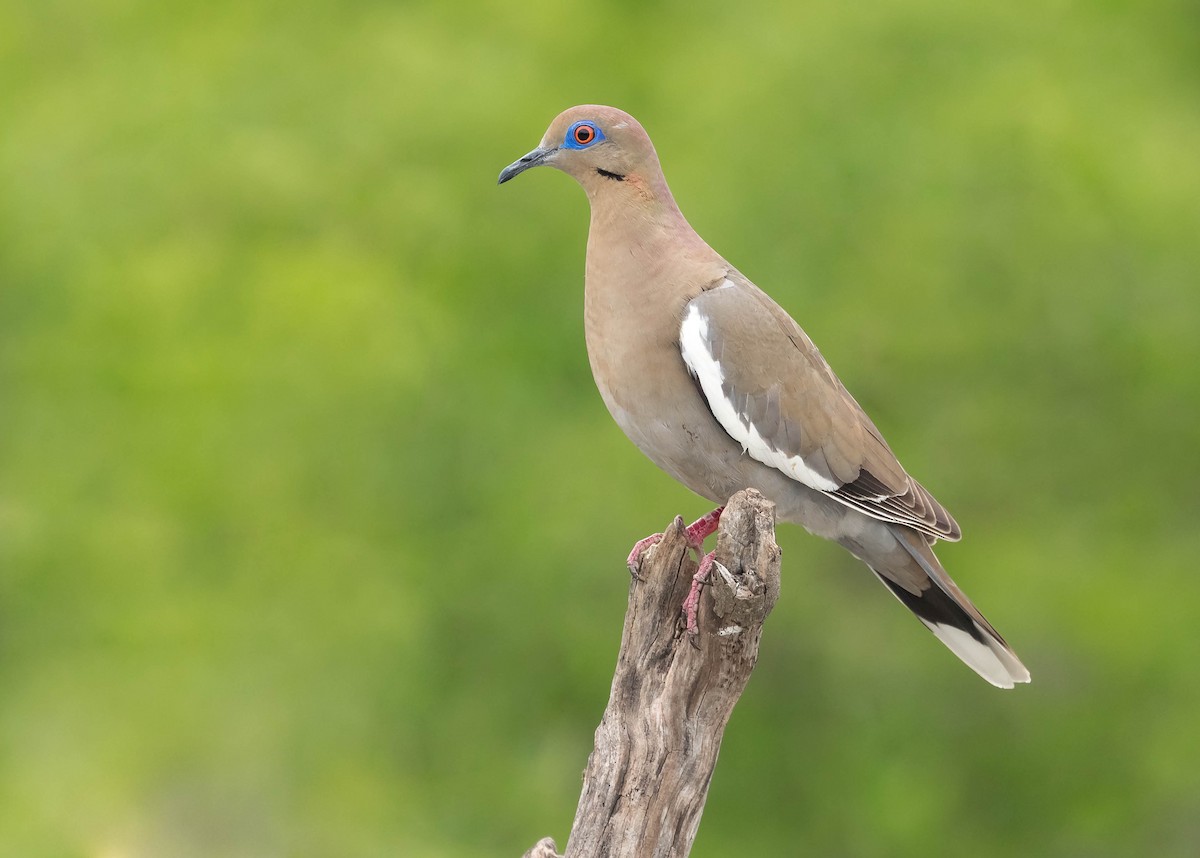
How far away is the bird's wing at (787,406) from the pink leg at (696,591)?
0.63 m

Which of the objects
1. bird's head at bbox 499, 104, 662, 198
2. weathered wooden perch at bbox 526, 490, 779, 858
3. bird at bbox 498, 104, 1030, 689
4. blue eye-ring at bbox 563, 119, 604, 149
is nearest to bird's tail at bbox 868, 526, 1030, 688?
bird at bbox 498, 104, 1030, 689

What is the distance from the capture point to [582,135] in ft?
15.1

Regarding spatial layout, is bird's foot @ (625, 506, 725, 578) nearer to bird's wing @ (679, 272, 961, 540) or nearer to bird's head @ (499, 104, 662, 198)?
bird's wing @ (679, 272, 961, 540)

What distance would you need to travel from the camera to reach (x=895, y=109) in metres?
7.92

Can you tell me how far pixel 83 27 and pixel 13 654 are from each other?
422 cm

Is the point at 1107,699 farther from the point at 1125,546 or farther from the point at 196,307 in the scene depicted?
the point at 196,307

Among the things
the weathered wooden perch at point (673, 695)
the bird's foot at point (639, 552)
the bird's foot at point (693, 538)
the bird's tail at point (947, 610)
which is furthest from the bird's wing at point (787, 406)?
the weathered wooden perch at point (673, 695)

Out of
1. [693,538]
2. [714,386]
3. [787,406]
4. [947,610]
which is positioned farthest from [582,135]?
[947,610]

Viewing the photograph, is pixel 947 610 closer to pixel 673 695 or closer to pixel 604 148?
pixel 673 695

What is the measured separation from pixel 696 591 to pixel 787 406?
0.90m

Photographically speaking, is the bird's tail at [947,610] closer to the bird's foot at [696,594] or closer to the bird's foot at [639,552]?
the bird's foot at [639,552]

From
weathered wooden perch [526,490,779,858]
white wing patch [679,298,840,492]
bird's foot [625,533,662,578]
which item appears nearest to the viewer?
weathered wooden perch [526,490,779,858]

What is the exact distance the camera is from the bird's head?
15.0ft

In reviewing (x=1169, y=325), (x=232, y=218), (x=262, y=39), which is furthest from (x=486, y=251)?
(x=1169, y=325)
